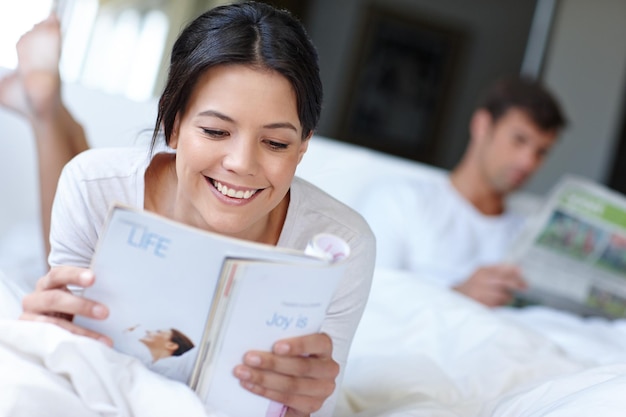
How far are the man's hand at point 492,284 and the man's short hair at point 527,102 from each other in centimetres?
51

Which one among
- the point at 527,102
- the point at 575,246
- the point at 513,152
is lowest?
the point at 575,246

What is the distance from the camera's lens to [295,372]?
101 centimetres

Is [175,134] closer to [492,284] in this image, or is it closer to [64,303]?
[64,303]

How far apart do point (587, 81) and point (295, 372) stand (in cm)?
287

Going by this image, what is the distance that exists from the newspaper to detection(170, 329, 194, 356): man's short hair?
55.5 inches

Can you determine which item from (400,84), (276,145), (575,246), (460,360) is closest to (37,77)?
(276,145)

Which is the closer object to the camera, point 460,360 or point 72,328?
point 72,328

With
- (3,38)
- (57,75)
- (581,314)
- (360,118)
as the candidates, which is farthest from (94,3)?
(360,118)

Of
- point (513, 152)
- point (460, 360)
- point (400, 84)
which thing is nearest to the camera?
point (460, 360)

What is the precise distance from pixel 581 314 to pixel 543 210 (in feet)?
0.96

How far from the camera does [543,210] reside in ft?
7.44

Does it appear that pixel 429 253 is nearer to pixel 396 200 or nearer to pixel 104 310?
pixel 396 200

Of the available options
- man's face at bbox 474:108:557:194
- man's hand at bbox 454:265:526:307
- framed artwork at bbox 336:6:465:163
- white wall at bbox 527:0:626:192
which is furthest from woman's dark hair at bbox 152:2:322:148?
white wall at bbox 527:0:626:192

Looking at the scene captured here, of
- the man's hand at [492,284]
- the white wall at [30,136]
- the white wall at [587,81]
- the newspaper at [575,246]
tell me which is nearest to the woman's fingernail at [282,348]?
the white wall at [30,136]
